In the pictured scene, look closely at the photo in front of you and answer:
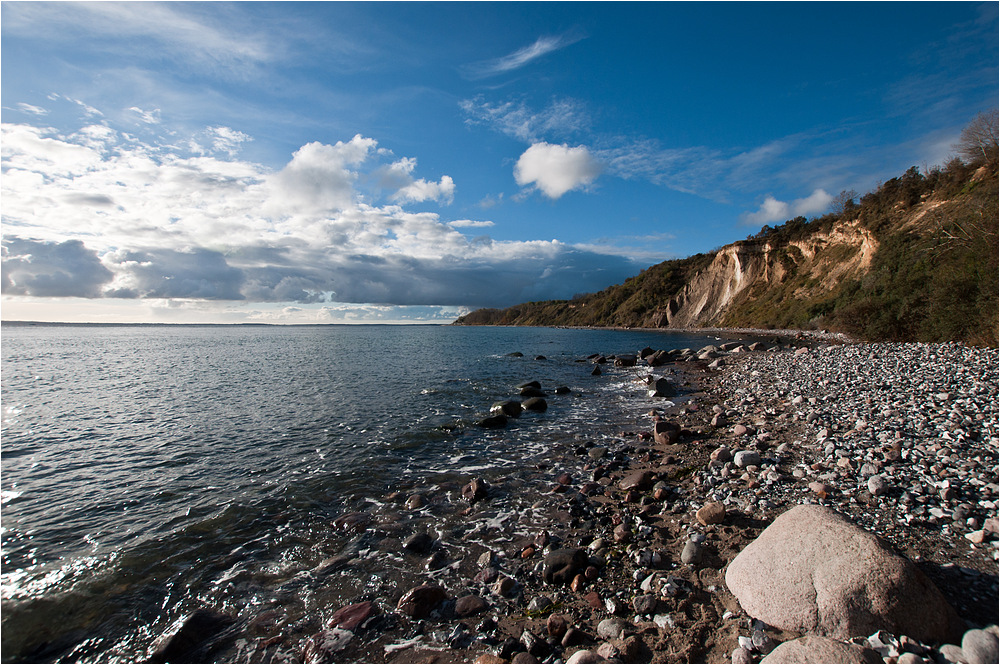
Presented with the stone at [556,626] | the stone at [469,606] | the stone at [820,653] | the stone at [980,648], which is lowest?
the stone at [469,606]

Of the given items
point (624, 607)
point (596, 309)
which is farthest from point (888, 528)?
point (596, 309)

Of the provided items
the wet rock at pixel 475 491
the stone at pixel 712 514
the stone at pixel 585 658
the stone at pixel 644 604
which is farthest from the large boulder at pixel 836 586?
the wet rock at pixel 475 491

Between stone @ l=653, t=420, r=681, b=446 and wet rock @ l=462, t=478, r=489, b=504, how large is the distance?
639cm

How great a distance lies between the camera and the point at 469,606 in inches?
239

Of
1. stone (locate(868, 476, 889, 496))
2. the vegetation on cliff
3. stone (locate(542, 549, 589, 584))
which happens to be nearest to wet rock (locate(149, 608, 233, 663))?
stone (locate(542, 549, 589, 584))

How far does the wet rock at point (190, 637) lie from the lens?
5594 millimetres

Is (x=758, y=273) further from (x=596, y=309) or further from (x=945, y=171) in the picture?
(x=596, y=309)

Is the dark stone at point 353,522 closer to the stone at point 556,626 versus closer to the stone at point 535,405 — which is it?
the stone at point 556,626

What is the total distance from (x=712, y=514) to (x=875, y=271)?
4892cm

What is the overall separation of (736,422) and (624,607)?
11172 mm

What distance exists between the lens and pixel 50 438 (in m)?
16.1

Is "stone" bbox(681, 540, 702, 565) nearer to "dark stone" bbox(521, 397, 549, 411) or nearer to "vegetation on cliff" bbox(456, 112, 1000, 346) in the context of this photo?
"dark stone" bbox(521, 397, 549, 411)

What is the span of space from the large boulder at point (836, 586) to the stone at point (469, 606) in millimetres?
3596

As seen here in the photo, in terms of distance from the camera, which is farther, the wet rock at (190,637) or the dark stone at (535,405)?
the dark stone at (535,405)
